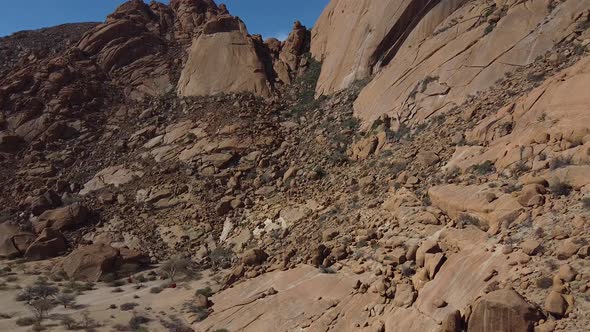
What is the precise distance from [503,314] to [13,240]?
73.1 feet

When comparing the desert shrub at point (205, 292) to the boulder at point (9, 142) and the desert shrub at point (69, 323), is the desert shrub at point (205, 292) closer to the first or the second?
the desert shrub at point (69, 323)

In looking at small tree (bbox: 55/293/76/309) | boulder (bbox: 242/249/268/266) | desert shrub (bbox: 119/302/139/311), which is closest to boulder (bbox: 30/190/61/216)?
small tree (bbox: 55/293/76/309)

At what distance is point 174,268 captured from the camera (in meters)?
18.2

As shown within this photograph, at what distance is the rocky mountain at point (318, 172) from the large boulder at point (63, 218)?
110mm

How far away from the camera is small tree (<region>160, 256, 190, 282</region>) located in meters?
17.9

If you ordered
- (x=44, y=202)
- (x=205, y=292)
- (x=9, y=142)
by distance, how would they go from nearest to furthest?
1. (x=205, y=292)
2. (x=44, y=202)
3. (x=9, y=142)

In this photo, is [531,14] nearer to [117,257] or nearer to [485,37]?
[485,37]

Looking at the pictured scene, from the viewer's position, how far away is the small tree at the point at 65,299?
15348mm

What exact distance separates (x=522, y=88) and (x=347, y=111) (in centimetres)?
930

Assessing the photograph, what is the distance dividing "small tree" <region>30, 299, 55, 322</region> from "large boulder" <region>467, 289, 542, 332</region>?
12.5m

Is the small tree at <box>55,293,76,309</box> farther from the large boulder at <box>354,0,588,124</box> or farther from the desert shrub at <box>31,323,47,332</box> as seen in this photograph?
the large boulder at <box>354,0,588,124</box>

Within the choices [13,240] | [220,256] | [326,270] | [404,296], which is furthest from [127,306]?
[13,240]

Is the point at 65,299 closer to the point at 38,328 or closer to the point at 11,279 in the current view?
the point at 38,328

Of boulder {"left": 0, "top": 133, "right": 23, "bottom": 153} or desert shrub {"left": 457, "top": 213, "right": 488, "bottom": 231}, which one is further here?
boulder {"left": 0, "top": 133, "right": 23, "bottom": 153}
